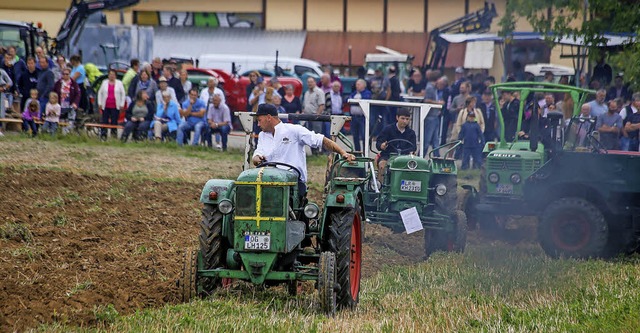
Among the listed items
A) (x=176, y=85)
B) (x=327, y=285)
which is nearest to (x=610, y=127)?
(x=176, y=85)

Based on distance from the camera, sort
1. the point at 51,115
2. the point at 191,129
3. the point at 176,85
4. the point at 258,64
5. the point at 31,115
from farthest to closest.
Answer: the point at 258,64
the point at 176,85
the point at 191,129
the point at 51,115
the point at 31,115

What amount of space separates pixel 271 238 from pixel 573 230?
576cm

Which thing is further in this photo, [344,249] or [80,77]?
[80,77]

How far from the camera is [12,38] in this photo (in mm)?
27797

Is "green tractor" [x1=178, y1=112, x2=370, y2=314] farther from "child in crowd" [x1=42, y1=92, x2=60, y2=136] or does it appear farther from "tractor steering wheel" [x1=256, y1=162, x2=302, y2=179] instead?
"child in crowd" [x1=42, y1=92, x2=60, y2=136]

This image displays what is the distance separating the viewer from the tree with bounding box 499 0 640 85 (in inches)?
710

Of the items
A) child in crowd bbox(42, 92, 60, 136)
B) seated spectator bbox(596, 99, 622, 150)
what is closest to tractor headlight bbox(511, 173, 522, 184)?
seated spectator bbox(596, 99, 622, 150)

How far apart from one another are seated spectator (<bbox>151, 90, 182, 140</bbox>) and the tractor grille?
10.1 m

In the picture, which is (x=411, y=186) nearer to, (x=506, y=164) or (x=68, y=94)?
(x=506, y=164)

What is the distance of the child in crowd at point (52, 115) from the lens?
23.8 meters

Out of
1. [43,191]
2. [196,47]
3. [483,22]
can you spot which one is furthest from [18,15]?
[43,191]

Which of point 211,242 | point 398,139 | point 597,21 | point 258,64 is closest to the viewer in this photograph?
point 211,242

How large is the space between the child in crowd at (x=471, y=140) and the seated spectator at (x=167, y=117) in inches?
237

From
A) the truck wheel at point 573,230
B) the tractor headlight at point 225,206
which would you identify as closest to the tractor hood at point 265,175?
the tractor headlight at point 225,206
